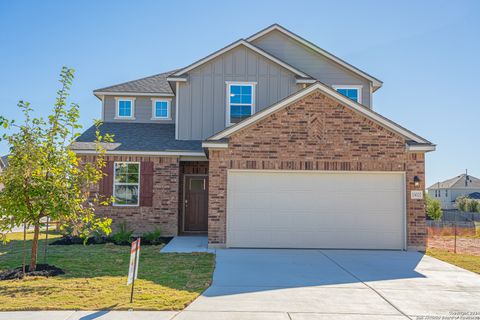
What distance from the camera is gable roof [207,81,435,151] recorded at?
A: 12031 mm

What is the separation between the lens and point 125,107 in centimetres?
1795

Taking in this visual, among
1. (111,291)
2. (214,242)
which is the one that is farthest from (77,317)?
(214,242)

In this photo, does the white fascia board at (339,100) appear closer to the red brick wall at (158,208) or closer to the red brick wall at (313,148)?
the red brick wall at (313,148)

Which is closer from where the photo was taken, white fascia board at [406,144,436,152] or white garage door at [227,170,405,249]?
white fascia board at [406,144,436,152]

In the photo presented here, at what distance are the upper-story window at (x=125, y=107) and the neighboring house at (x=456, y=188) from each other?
147ft

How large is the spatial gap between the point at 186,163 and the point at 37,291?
9.14 meters

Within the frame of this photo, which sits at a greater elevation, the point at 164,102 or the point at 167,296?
the point at 164,102

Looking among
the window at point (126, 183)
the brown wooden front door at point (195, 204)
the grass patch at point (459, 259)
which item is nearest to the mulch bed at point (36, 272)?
the window at point (126, 183)

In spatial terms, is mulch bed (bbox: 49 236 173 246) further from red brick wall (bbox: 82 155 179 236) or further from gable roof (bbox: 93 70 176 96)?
gable roof (bbox: 93 70 176 96)

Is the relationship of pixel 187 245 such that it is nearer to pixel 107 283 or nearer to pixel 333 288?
pixel 107 283

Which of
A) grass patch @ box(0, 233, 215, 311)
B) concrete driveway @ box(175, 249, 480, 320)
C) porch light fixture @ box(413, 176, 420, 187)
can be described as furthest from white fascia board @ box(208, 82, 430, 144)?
grass patch @ box(0, 233, 215, 311)

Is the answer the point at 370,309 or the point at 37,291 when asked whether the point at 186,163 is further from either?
the point at 370,309

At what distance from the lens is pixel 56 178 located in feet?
27.7

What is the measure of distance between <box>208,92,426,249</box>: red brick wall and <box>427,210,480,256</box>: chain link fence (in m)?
2.71
